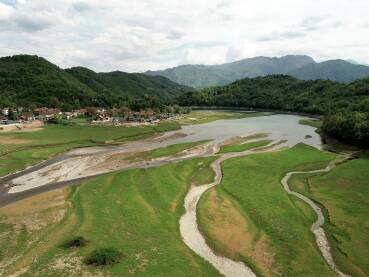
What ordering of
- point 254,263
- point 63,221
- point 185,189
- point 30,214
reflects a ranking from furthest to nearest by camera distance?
point 185,189 < point 30,214 < point 63,221 < point 254,263

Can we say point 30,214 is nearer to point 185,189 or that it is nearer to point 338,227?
point 185,189

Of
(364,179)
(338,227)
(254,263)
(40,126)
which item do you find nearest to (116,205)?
(254,263)

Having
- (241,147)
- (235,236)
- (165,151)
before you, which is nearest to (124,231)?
(235,236)

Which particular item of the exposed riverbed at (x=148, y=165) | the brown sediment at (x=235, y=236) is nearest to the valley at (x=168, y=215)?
the brown sediment at (x=235, y=236)

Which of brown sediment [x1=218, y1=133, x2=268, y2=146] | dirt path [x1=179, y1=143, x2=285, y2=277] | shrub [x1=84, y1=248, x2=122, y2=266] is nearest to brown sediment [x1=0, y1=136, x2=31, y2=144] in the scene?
brown sediment [x1=218, y1=133, x2=268, y2=146]

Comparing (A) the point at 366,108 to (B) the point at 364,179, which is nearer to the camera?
(B) the point at 364,179

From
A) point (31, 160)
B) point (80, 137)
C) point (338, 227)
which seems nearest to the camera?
point (338, 227)

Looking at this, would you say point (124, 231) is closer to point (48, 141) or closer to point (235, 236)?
point (235, 236)
